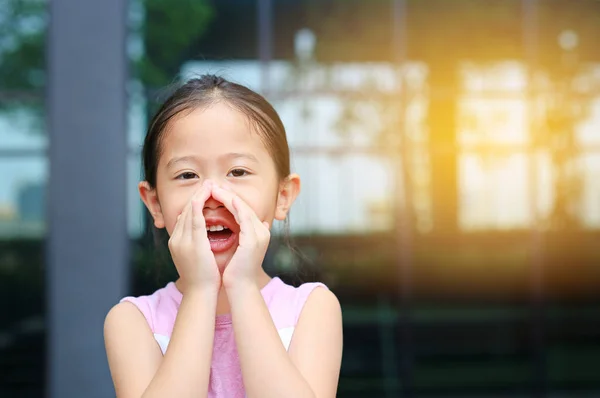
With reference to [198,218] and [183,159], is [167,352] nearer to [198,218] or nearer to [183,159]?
[198,218]

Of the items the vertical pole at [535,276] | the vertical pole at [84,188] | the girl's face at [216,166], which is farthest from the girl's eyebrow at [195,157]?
the vertical pole at [535,276]

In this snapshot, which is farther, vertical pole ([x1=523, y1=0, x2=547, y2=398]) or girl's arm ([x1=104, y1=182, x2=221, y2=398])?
vertical pole ([x1=523, y1=0, x2=547, y2=398])

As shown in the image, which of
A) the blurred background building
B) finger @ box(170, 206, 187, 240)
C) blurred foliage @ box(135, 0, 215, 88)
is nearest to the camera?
finger @ box(170, 206, 187, 240)

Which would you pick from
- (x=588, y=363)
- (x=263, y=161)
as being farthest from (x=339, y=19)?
(x=263, y=161)

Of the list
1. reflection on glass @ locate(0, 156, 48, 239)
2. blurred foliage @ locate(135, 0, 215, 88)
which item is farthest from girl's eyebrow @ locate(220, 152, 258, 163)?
reflection on glass @ locate(0, 156, 48, 239)

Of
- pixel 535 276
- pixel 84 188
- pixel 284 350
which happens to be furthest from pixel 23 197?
pixel 284 350

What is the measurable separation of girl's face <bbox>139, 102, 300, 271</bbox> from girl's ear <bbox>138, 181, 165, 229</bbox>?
0.26ft

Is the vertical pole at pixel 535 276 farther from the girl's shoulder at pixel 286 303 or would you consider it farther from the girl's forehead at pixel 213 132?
the girl's forehead at pixel 213 132

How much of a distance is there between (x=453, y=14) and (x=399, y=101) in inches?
52.6

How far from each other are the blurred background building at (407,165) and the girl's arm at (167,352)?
195 inches

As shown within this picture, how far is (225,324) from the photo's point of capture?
1463mm

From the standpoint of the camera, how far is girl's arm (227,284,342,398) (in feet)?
4.10

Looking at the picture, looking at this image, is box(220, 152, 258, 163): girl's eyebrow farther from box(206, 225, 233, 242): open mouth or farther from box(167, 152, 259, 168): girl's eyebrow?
box(206, 225, 233, 242): open mouth

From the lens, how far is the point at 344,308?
8.05m
